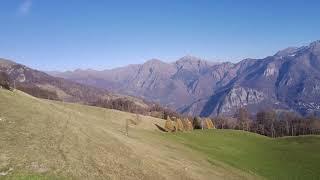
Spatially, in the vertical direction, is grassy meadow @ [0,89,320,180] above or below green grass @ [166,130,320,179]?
above

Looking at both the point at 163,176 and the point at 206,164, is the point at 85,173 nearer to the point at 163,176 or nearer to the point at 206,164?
the point at 163,176

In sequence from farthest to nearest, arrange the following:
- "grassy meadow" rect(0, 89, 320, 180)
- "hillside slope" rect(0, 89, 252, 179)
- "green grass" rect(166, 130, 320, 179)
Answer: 1. "green grass" rect(166, 130, 320, 179)
2. "grassy meadow" rect(0, 89, 320, 180)
3. "hillside slope" rect(0, 89, 252, 179)

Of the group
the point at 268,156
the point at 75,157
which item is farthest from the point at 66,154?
the point at 268,156

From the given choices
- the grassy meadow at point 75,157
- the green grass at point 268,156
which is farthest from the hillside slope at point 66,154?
the green grass at point 268,156

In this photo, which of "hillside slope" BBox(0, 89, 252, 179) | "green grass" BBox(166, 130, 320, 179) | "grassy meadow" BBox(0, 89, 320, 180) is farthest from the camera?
"green grass" BBox(166, 130, 320, 179)

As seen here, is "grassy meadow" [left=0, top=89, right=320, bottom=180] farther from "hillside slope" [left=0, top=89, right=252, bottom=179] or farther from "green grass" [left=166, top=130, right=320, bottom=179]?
"green grass" [left=166, top=130, right=320, bottom=179]

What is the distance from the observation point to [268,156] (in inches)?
3708

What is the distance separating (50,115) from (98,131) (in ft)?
22.7

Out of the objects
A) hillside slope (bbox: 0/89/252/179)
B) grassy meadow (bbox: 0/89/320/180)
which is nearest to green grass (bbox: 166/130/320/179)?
grassy meadow (bbox: 0/89/320/180)

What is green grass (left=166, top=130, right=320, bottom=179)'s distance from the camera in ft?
235

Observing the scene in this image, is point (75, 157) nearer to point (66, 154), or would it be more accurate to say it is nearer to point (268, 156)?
point (66, 154)

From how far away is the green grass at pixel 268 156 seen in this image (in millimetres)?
71562

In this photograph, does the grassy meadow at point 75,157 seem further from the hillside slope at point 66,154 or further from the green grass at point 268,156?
the green grass at point 268,156

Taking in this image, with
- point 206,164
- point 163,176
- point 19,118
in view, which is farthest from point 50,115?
point 206,164
